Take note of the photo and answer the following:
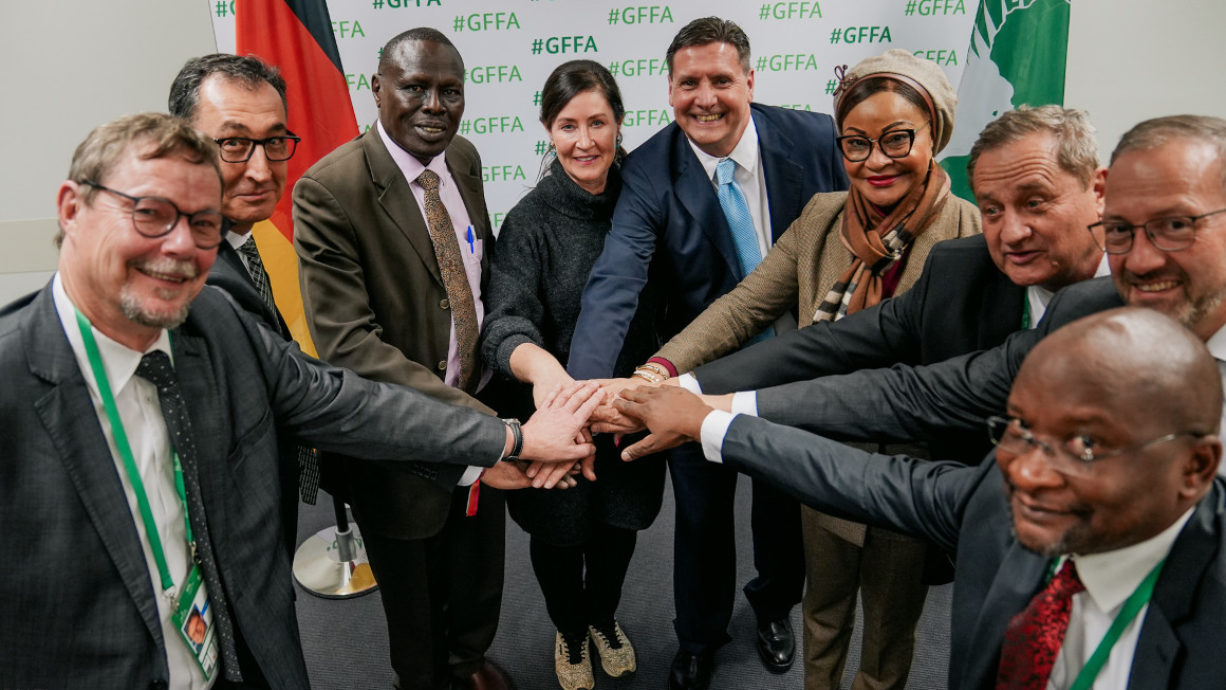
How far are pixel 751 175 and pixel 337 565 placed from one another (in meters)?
2.39

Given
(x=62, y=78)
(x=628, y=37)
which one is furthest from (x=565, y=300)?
(x=62, y=78)

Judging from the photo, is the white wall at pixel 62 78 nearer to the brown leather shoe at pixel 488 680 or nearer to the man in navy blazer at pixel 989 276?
the brown leather shoe at pixel 488 680

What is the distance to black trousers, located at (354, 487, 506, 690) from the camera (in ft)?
8.14

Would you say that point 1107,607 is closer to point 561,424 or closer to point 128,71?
point 561,424

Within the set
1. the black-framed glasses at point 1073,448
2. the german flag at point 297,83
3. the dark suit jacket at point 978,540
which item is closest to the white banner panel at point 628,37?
the german flag at point 297,83

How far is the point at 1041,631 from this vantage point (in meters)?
1.31

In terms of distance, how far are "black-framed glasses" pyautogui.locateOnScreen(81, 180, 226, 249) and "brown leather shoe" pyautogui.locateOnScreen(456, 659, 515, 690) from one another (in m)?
1.87

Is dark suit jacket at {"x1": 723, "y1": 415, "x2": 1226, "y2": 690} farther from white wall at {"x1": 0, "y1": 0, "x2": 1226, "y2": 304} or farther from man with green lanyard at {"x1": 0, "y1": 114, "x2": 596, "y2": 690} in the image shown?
white wall at {"x1": 0, "y1": 0, "x2": 1226, "y2": 304}

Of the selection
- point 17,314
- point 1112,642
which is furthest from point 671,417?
point 17,314

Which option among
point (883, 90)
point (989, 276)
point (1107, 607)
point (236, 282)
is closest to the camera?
point (1107, 607)

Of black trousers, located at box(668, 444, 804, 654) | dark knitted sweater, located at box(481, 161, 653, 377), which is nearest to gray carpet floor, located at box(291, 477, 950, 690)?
black trousers, located at box(668, 444, 804, 654)

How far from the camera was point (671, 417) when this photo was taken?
214 centimetres

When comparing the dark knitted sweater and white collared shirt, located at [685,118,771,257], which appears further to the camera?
white collared shirt, located at [685,118,771,257]

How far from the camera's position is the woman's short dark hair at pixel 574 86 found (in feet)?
7.95
